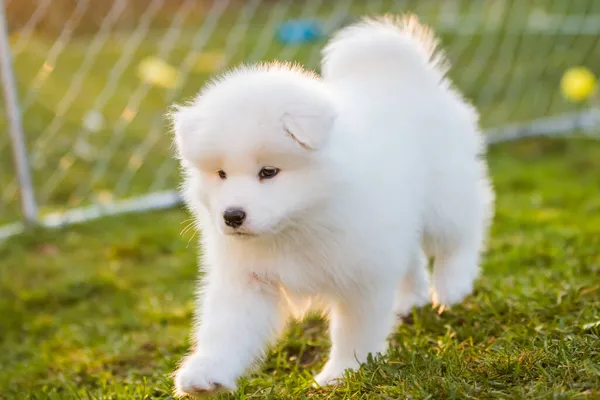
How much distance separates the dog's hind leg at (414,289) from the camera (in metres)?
3.17

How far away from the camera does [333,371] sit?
2584 millimetres

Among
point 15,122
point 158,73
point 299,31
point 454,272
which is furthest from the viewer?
point 299,31

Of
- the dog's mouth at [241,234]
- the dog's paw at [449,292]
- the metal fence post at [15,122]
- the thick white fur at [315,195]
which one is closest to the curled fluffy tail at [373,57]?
the thick white fur at [315,195]

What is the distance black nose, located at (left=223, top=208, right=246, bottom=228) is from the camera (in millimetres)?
2146

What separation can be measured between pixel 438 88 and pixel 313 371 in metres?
1.15

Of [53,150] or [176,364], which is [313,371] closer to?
[176,364]

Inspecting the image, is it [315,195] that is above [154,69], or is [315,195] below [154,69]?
below

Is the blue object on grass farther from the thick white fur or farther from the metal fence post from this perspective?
the thick white fur

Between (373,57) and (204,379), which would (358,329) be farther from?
(373,57)

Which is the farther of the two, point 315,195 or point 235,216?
point 315,195

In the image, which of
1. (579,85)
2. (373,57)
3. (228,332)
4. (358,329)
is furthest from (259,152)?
(579,85)

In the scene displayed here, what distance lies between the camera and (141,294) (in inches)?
159

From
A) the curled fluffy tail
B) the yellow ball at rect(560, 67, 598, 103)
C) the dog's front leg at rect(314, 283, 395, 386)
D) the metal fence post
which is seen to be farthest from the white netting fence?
the dog's front leg at rect(314, 283, 395, 386)

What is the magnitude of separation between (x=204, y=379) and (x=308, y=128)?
726mm
